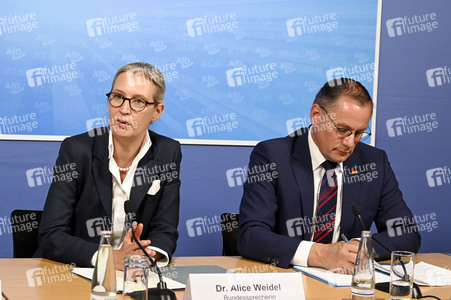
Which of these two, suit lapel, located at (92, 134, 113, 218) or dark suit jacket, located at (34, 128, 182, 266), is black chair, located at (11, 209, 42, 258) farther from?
suit lapel, located at (92, 134, 113, 218)

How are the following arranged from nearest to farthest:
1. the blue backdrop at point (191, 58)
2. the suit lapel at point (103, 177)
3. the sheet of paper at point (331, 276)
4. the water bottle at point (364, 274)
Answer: the water bottle at point (364, 274), the sheet of paper at point (331, 276), the suit lapel at point (103, 177), the blue backdrop at point (191, 58)

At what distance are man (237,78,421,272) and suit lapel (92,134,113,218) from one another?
0.58 meters

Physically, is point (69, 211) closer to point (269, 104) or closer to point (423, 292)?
point (423, 292)

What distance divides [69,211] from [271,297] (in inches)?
43.7

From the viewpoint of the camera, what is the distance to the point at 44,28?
10.7 feet

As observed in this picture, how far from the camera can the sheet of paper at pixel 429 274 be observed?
83.2 inches

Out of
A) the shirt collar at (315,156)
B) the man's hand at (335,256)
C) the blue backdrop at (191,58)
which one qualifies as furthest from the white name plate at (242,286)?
the blue backdrop at (191,58)

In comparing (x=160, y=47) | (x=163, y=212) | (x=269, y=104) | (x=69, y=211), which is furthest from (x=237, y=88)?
(x=69, y=211)

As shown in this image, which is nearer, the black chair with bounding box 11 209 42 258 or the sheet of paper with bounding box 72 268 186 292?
the sheet of paper with bounding box 72 268 186 292

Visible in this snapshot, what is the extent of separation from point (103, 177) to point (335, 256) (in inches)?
41.1

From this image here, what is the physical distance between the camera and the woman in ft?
8.04

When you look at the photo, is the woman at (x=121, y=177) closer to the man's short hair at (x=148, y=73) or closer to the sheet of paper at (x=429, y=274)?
the man's short hair at (x=148, y=73)

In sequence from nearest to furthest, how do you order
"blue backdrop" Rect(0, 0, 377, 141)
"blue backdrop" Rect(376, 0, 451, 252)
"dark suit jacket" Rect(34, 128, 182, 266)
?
"dark suit jacket" Rect(34, 128, 182, 266), "blue backdrop" Rect(0, 0, 377, 141), "blue backdrop" Rect(376, 0, 451, 252)

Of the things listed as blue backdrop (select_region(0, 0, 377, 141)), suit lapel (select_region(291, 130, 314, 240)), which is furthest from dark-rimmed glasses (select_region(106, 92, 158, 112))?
blue backdrop (select_region(0, 0, 377, 141))
